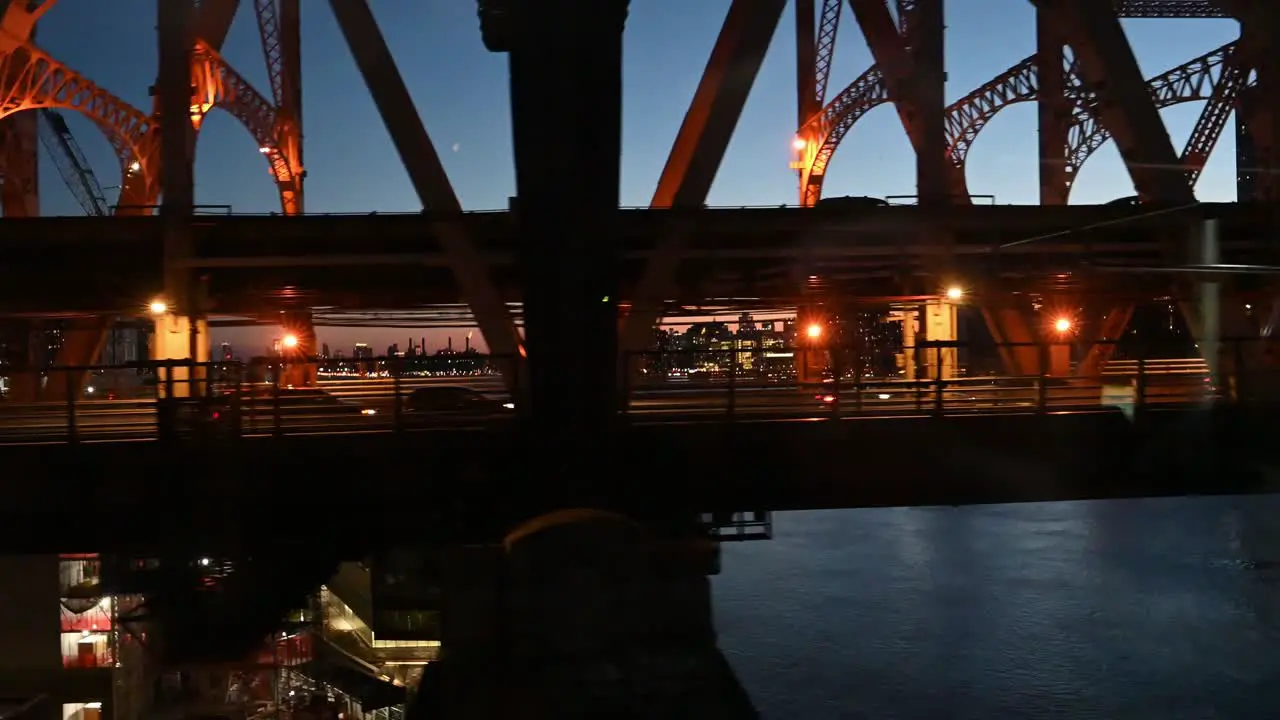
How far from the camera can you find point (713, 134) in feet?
76.6

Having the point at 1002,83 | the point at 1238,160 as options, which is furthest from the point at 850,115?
the point at 1238,160

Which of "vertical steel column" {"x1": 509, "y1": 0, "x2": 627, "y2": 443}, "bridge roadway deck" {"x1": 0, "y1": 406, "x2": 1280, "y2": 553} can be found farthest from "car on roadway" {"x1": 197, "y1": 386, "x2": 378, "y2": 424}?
"vertical steel column" {"x1": 509, "y1": 0, "x2": 627, "y2": 443}

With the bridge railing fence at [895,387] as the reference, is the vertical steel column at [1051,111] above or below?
above

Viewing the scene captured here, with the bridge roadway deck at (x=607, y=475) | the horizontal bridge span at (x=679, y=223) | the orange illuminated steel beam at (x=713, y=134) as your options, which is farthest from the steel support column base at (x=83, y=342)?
the bridge roadway deck at (x=607, y=475)

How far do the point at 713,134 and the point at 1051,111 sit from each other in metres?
23.5

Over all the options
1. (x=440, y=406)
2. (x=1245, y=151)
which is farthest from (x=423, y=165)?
(x=1245, y=151)

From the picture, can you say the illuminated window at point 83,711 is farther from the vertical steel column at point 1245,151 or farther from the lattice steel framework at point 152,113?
the vertical steel column at point 1245,151

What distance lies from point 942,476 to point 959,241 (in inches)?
518

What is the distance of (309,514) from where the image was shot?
1288 cm

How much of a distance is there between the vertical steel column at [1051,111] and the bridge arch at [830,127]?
239 inches

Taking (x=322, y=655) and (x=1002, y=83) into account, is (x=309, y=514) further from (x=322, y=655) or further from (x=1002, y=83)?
(x=1002, y=83)

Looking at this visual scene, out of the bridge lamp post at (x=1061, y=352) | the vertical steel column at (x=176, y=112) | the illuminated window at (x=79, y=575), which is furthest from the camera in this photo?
the bridge lamp post at (x=1061, y=352)

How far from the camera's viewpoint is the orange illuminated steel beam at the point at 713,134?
902 inches

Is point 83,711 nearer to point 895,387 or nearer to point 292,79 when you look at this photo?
point 895,387
